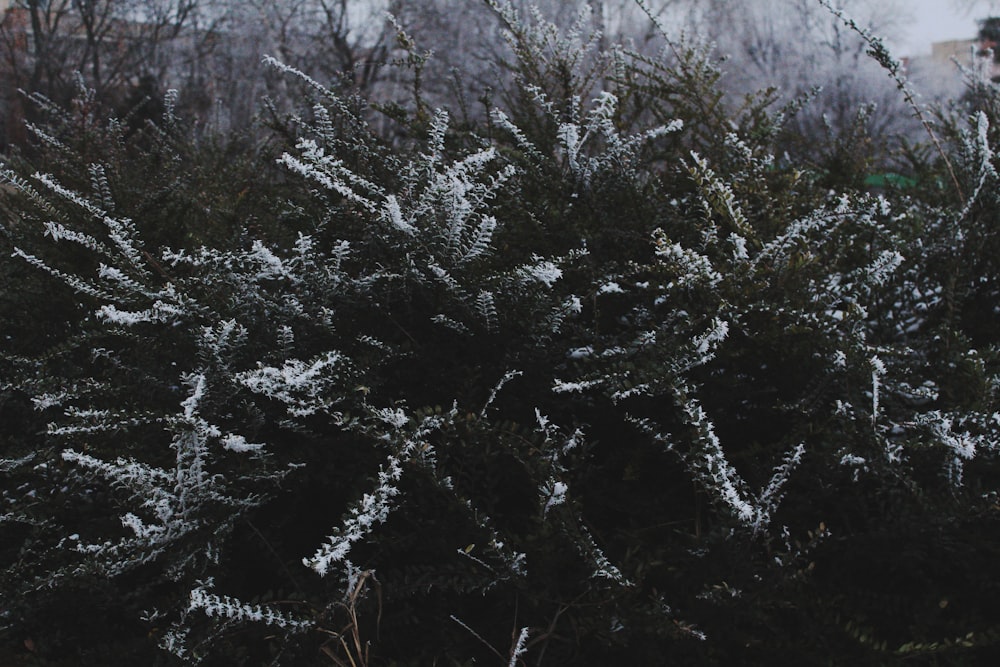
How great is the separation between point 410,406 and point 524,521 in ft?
1.12

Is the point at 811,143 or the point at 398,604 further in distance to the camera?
the point at 811,143

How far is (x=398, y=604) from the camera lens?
5.15 feet

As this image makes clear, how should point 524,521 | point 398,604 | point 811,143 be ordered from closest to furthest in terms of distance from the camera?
point 398,604, point 524,521, point 811,143

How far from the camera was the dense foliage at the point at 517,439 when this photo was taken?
141 cm

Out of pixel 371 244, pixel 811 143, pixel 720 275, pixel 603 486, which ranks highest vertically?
pixel 811 143

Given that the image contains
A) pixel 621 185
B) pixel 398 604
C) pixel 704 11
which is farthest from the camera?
pixel 704 11

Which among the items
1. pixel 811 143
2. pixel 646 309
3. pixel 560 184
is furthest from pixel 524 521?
pixel 811 143

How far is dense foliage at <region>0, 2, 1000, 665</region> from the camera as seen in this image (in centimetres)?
141

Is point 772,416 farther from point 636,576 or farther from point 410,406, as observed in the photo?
point 410,406

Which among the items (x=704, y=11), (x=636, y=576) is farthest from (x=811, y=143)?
(x=704, y=11)

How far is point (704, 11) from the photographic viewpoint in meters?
29.4

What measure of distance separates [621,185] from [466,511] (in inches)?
40.8

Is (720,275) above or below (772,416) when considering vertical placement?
above

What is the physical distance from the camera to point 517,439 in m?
1.47
